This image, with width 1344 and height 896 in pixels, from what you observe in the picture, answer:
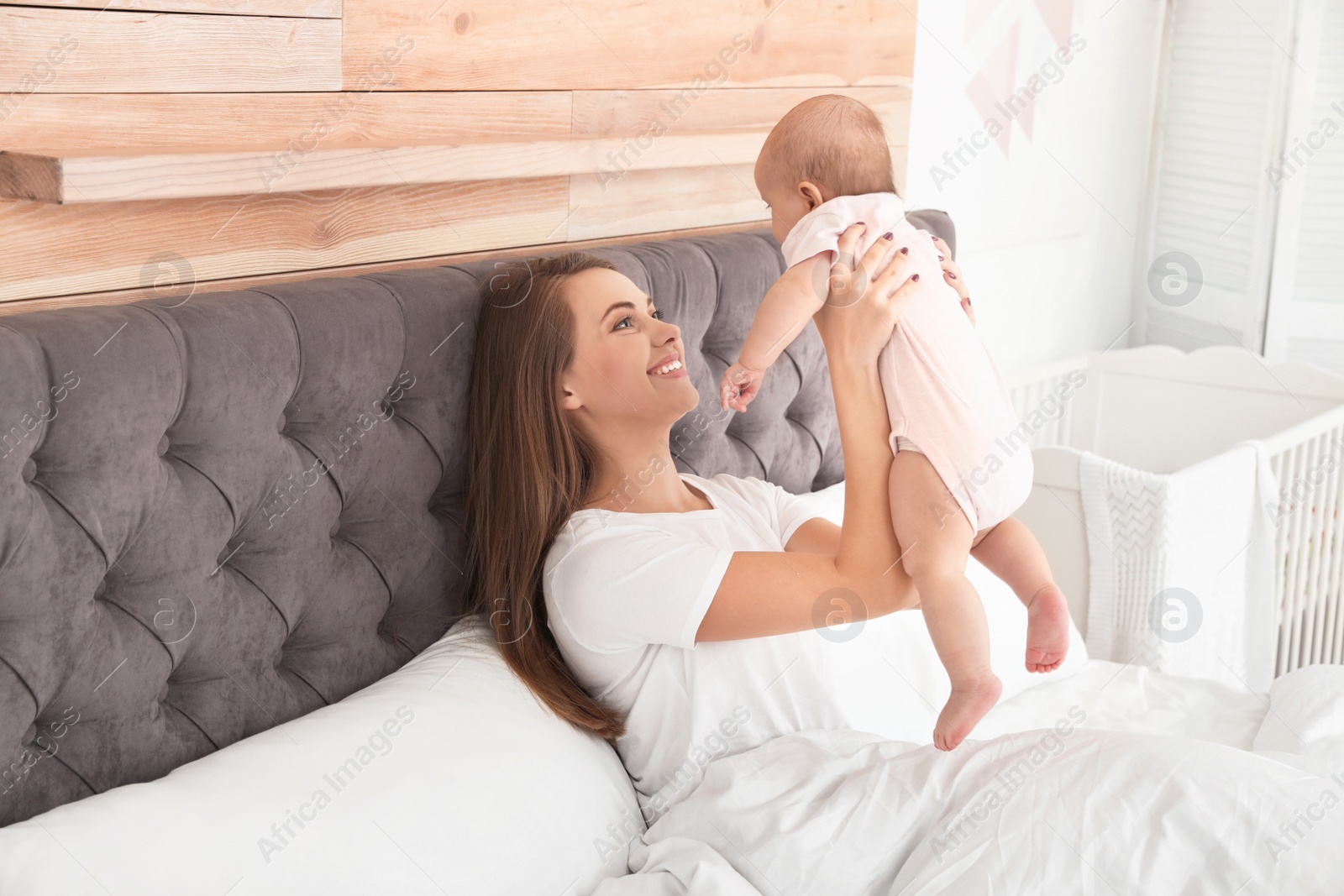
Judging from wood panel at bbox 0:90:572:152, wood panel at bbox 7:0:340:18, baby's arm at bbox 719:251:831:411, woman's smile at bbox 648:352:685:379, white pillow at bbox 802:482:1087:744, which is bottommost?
white pillow at bbox 802:482:1087:744

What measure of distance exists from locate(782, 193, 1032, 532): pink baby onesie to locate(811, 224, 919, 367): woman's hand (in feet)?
0.04

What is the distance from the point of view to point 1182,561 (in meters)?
2.17

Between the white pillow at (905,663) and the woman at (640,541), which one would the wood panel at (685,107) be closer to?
the woman at (640,541)

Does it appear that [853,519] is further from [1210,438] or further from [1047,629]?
[1210,438]

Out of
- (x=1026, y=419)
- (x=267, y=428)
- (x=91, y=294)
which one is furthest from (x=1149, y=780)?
(x=1026, y=419)

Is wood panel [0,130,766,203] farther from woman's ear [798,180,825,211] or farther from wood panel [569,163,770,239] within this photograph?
woman's ear [798,180,825,211]

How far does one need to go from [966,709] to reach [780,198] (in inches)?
22.8

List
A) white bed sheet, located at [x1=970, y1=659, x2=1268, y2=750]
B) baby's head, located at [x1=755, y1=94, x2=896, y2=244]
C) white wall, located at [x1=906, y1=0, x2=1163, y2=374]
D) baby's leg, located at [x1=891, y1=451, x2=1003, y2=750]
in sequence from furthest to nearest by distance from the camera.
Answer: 1. white wall, located at [x1=906, y1=0, x2=1163, y2=374]
2. white bed sheet, located at [x1=970, y1=659, x2=1268, y2=750]
3. baby's head, located at [x1=755, y1=94, x2=896, y2=244]
4. baby's leg, located at [x1=891, y1=451, x2=1003, y2=750]

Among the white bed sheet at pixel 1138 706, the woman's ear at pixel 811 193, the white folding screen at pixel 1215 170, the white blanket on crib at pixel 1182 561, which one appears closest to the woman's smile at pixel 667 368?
the woman's ear at pixel 811 193

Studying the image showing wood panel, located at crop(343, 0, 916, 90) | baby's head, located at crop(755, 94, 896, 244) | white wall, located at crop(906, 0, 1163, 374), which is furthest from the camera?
white wall, located at crop(906, 0, 1163, 374)

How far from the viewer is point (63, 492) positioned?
965 millimetres

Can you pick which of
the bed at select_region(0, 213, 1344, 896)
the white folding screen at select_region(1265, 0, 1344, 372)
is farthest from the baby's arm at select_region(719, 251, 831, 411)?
the white folding screen at select_region(1265, 0, 1344, 372)

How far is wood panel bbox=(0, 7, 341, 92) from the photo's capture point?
1056mm

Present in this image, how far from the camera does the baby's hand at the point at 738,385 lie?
118 cm
